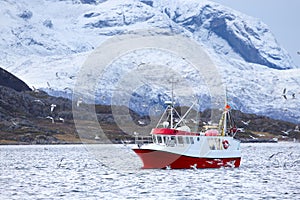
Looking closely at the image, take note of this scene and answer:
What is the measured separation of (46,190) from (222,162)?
127 ft

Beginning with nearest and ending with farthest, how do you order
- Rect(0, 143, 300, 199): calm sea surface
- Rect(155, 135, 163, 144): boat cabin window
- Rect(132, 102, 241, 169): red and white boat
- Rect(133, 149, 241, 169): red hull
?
Rect(0, 143, 300, 199): calm sea surface < Rect(132, 102, 241, 169): red and white boat < Rect(133, 149, 241, 169): red hull < Rect(155, 135, 163, 144): boat cabin window

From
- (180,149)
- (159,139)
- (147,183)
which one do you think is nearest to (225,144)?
(180,149)

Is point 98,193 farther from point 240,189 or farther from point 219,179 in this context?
point 219,179

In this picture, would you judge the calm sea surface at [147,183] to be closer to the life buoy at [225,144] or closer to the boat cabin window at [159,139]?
the life buoy at [225,144]

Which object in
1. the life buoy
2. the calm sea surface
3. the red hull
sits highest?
the life buoy

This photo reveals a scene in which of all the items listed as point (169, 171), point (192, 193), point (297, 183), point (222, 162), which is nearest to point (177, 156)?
point (169, 171)

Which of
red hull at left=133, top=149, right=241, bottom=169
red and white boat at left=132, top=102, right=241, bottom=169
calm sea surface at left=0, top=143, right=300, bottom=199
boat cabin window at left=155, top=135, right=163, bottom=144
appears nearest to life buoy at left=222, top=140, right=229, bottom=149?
red and white boat at left=132, top=102, right=241, bottom=169

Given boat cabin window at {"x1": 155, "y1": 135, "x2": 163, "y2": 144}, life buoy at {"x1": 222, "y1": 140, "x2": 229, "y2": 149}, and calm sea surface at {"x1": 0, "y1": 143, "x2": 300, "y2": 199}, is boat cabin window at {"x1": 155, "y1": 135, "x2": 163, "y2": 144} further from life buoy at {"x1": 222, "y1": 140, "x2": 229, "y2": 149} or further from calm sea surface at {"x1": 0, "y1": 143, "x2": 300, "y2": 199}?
life buoy at {"x1": 222, "y1": 140, "x2": 229, "y2": 149}

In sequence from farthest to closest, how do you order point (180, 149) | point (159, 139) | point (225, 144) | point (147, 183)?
point (225, 144), point (159, 139), point (180, 149), point (147, 183)

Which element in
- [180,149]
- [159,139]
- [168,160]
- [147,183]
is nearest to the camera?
[147,183]

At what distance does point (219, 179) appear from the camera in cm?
8694

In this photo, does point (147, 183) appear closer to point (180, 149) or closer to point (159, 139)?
point (180, 149)

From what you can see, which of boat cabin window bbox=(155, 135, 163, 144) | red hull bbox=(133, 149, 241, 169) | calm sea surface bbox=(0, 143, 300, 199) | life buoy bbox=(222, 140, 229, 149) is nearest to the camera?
calm sea surface bbox=(0, 143, 300, 199)

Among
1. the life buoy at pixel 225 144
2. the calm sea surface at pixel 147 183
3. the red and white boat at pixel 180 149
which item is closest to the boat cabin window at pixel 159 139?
the red and white boat at pixel 180 149
